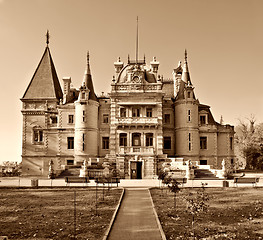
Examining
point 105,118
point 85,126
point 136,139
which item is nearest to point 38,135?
point 85,126

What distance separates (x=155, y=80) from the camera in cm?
4653

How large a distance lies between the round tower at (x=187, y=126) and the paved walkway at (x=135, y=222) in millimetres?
25109

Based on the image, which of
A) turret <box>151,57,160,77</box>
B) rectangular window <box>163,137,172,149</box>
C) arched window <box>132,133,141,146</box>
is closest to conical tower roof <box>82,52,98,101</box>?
arched window <box>132,133,141,146</box>

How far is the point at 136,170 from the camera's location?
41375mm

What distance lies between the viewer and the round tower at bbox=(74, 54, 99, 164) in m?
45.3

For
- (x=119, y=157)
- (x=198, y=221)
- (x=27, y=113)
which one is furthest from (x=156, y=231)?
(x=27, y=113)

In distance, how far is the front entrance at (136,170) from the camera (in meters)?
41.2

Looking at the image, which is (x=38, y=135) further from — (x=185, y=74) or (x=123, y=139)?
(x=185, y=74)

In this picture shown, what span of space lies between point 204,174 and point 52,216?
89.1 ft

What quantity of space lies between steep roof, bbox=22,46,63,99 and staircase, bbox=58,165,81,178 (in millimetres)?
12821

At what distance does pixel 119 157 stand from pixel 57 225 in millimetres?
28222

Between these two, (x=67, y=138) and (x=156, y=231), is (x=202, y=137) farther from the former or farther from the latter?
(x=156, y=231)

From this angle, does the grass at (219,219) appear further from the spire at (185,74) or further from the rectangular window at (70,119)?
the rectangular window at (70,119)

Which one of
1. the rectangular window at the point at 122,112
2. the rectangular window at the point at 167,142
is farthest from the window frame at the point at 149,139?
the rectangular window at the point at 122,112
